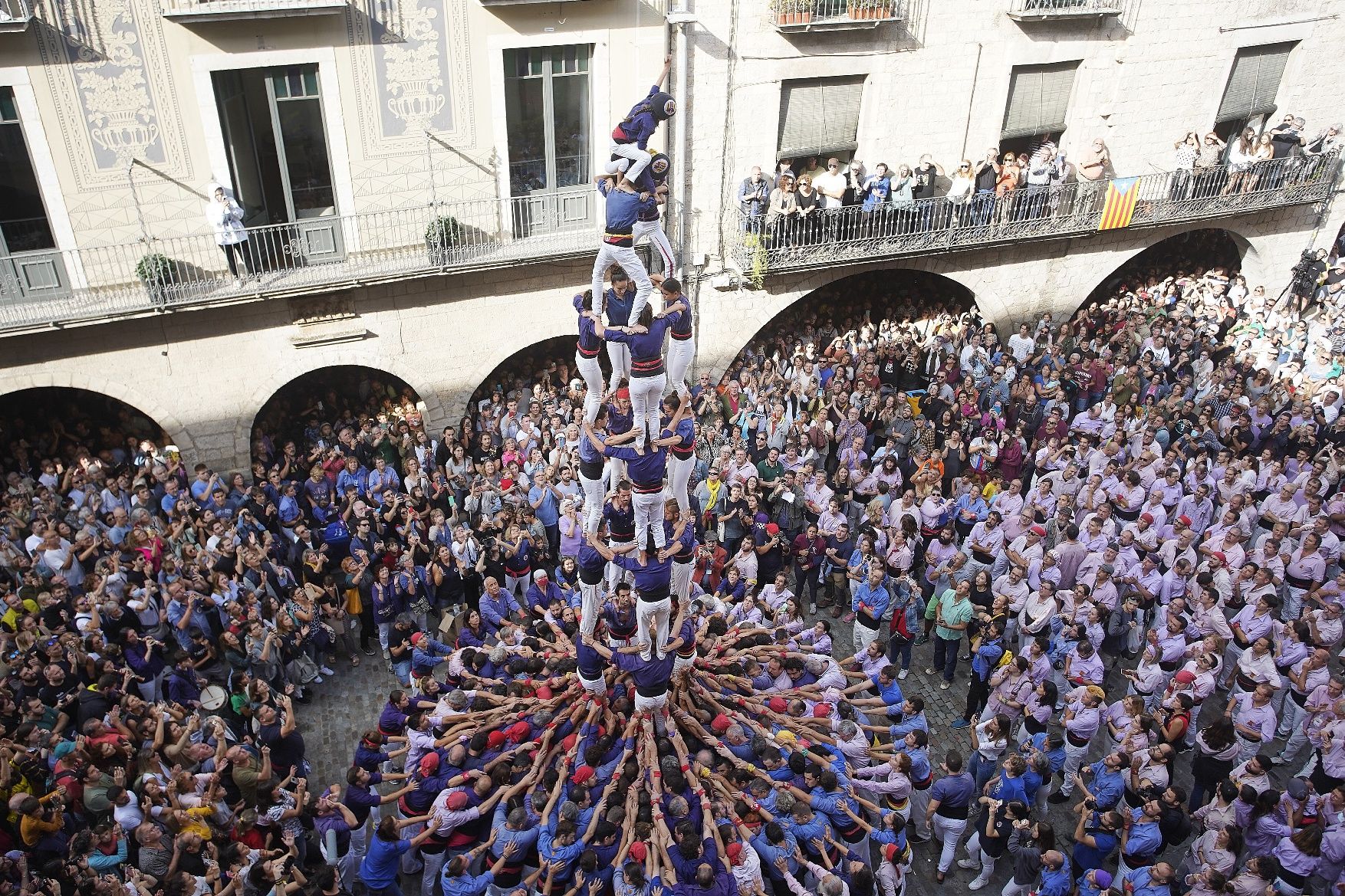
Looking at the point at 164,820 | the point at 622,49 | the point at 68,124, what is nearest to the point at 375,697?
the point at 164,820

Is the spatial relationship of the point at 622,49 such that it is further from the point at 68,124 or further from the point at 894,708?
the point at 894,708

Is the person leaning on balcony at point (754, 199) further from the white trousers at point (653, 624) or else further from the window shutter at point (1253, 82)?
the window shutter at point (1253, 82)

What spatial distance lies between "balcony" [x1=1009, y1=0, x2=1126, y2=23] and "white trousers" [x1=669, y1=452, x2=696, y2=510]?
1236cm

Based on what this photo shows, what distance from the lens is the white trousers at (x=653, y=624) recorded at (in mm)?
9250

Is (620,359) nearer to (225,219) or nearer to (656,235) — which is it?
(656,235)

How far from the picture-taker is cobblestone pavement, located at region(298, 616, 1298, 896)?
32.2 feet

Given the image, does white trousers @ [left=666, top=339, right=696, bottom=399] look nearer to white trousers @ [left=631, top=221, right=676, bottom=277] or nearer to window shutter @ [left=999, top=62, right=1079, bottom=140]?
white trousers @ [left=631, top=221, right=676, bottom=277]

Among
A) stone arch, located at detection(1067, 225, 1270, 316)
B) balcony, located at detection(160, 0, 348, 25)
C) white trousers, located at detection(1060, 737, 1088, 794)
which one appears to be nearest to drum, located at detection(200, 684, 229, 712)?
balcony, located at detection(160, 0, 348, 25)

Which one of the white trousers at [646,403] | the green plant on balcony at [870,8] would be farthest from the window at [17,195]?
the green plant on balcony at [870,8]

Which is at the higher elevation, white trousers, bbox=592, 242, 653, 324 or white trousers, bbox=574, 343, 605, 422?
white trousers, bbox=592, 242, 653, 324

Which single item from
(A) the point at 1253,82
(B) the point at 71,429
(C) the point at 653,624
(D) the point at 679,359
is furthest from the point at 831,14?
(B) the point at 71,429

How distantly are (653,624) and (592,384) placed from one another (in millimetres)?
2494

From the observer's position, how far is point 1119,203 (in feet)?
61.3

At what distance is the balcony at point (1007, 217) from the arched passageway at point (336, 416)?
257 inches
